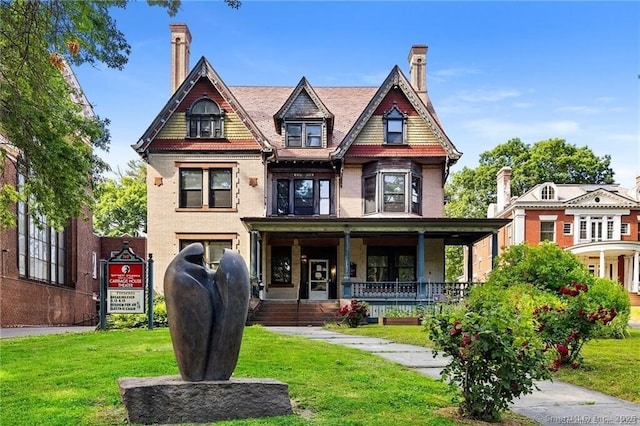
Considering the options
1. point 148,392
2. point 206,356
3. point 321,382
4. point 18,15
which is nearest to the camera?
point 148,392

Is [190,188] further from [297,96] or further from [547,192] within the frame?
[547,192]

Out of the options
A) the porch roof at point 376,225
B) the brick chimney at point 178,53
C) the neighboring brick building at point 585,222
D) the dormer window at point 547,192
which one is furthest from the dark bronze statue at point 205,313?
the dormer window at point 547,192

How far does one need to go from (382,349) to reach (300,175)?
14.2 metres

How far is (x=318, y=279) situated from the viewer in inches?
1049

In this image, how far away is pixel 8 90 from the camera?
12758 mm

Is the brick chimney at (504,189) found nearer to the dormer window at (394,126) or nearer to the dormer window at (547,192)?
the dormer window at (547,192)

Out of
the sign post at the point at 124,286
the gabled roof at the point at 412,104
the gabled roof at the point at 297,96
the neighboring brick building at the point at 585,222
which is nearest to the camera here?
the sign post at the point at 124,286

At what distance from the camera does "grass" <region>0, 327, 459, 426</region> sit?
6387mm

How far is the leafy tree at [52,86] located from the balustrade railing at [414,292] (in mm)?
11885

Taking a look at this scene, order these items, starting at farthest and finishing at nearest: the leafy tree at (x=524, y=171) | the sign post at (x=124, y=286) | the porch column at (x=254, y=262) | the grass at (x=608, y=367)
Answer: the leafy tree at (x=524, y=171), the porch column at (x=254, y=262), the sign post at (x=124, y=286), the grass at (x=608, y=367)

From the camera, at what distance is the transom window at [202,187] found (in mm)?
25328

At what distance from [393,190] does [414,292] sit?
454cm

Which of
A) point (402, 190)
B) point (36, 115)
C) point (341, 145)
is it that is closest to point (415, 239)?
point (402, 190)

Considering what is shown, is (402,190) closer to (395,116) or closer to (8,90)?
(395,116)
